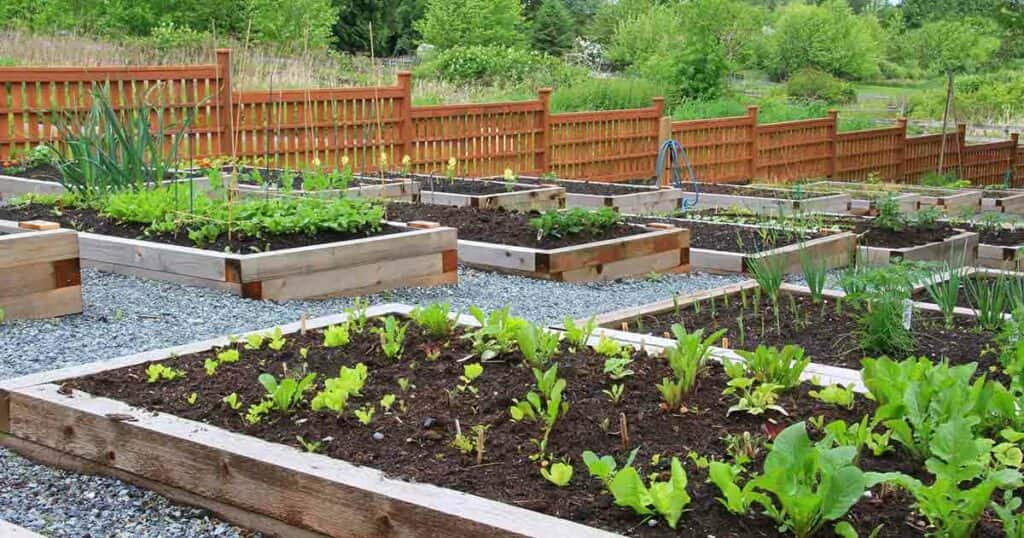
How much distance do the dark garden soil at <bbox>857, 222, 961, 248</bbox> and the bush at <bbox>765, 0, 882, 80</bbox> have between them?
3327cm

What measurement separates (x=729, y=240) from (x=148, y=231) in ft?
13.3

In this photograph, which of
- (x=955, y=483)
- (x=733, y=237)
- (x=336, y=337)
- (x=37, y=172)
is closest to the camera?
(x=955, y=483)

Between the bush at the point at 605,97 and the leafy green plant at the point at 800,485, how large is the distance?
644 inches

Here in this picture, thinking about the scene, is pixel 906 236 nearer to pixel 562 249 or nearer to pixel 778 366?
pixel 562 249

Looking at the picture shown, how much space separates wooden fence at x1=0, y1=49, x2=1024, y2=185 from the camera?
9.25 meters

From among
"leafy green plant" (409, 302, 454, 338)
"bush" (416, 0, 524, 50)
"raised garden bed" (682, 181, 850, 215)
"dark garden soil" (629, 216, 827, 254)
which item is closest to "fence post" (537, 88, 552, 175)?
"raised garden bed" (682, 181, 850, 215)

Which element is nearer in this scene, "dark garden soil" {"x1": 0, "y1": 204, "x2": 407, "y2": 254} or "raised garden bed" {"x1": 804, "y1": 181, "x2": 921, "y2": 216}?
"dark garden soil" {"x1": 0, "y1": 204, "x2": 407, "y2": 254}

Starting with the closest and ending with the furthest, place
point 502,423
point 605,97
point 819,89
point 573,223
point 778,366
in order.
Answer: point 502,423 < point 778,366 < point 573,223 < point 605,97 < point 819,89

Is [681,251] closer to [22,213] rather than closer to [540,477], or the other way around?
[22,213]

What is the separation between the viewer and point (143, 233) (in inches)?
238

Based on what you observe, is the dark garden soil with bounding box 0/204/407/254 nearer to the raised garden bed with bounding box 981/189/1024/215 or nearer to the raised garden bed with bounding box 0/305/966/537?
the raised garden bed with bounding box 0/305/966/537

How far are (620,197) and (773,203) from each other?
7.05 ft

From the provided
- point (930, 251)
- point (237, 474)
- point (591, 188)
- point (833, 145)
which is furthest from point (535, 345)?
point (833, 145)

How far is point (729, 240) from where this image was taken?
26.6 feet
